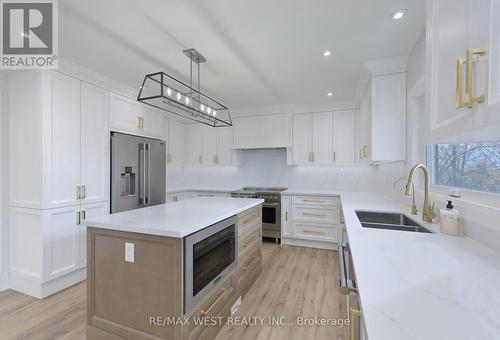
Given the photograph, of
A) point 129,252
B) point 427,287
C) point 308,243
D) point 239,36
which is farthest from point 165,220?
point 308,243

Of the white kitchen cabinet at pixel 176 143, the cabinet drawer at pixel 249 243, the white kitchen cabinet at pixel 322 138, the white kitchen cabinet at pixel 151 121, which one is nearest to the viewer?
the cabinet drawer at pixel 249 243

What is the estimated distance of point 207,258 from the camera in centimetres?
167

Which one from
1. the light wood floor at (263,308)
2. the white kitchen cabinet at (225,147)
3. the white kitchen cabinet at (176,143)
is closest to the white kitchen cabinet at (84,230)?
the light wood floor at (263,308)

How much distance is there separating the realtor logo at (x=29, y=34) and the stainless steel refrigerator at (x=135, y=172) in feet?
3.44

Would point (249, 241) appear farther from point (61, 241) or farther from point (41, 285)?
point (41, 285)

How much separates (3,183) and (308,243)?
412 cm

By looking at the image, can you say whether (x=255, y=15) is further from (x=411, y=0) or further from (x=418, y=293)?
(x=418, y=293)

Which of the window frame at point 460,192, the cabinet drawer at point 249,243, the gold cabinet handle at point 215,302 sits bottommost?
the gold cabinet handle at point 215,302

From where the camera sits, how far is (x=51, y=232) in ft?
7.70

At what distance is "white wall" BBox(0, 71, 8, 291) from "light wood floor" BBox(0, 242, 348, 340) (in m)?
0.28

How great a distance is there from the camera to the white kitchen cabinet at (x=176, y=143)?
4383 mm

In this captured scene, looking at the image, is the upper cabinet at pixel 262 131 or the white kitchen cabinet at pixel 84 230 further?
the upper cabinet at pixel 262 131

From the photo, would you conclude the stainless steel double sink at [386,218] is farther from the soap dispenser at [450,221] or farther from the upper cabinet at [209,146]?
the upper cabinet at [209,146]

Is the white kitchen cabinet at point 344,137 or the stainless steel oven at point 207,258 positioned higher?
the white kitchen cabinet at point 344,137
